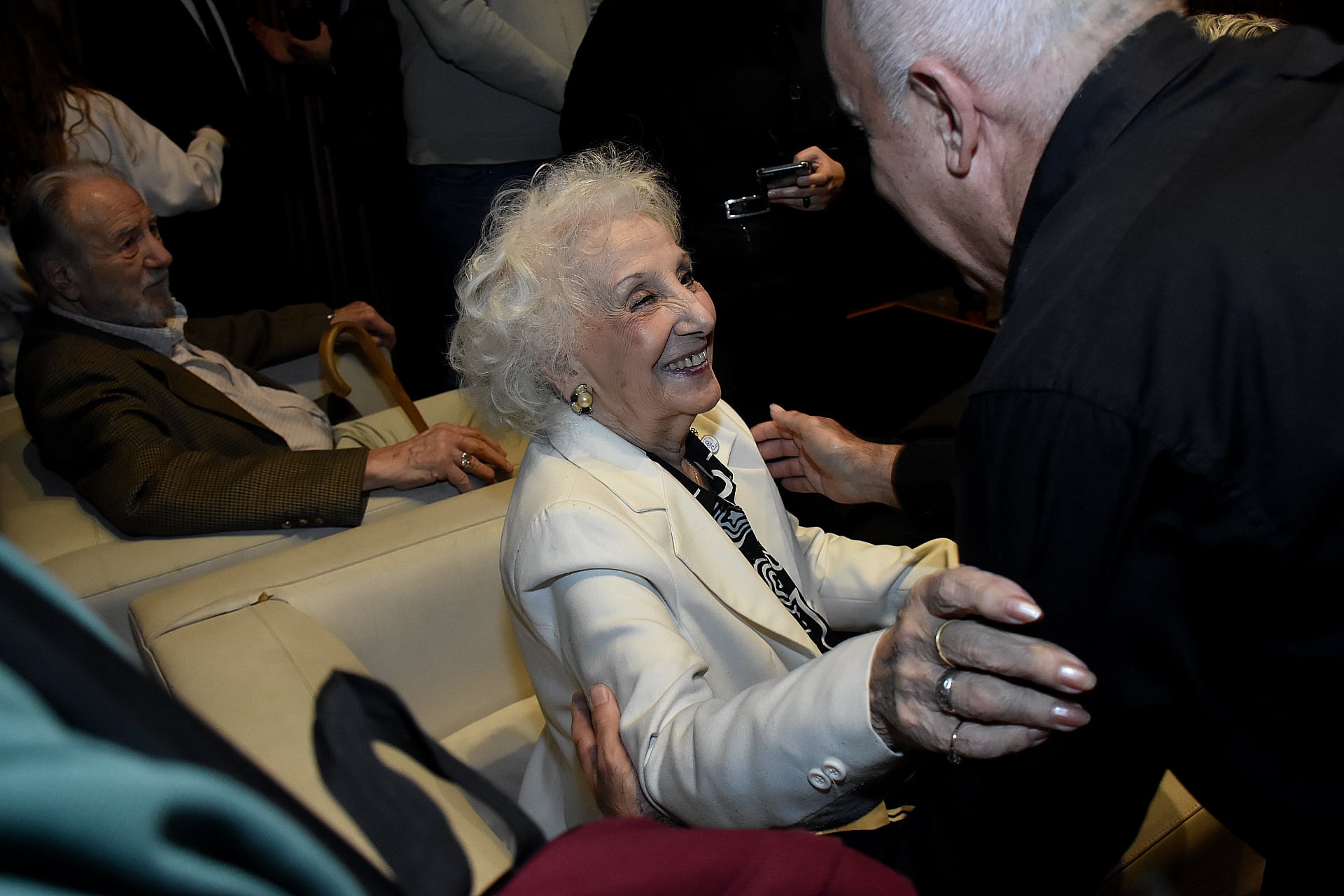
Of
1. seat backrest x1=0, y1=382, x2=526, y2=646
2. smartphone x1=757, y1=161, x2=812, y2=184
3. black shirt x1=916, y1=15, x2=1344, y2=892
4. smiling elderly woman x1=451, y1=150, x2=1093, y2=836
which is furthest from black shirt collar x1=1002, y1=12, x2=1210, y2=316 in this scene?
smartphone x1=757, y1=161, x2=812, y2=184

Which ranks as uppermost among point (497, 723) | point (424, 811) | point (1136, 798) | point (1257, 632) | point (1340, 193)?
point (1340, 193)

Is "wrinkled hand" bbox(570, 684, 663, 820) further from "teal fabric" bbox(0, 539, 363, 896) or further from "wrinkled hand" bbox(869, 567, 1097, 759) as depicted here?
"teal fabric" bbox(0, 539, 363, 896)

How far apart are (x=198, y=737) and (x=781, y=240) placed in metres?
2.34

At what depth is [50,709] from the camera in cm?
27

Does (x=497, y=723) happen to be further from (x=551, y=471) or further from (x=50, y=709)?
(x=50, y=709)

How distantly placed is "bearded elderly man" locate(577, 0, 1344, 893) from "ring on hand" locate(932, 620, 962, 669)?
32 millimetres

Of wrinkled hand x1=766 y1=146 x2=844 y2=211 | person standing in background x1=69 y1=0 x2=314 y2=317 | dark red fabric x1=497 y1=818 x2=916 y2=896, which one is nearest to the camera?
dark red fabric x1=497 y1=818 x2=916 y2=896

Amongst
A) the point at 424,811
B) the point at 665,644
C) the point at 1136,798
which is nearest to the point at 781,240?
the point at 665,644

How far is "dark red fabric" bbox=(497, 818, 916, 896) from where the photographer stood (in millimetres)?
369

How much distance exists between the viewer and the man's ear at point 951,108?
2.87 feet

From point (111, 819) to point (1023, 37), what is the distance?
867 millimetres

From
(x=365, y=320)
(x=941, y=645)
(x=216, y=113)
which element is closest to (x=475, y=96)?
(x=365, y=320)

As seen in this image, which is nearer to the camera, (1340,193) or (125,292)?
(1340,193)

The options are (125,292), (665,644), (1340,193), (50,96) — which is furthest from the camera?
(50,96)
